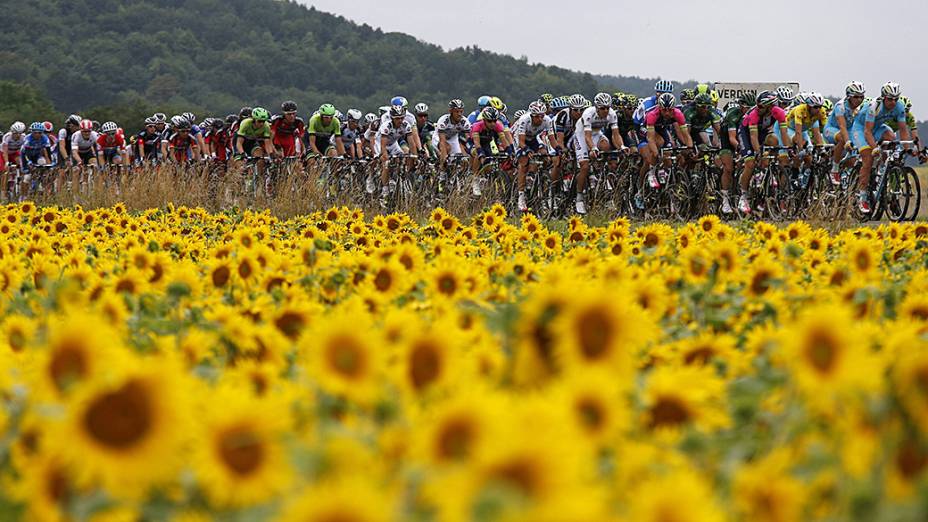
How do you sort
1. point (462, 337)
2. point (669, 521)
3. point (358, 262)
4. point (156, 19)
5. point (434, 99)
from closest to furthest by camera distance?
point (669, 521) < point (462, 337) < point (358, 262) < point (434, 99) < point (156, 19)

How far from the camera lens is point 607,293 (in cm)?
207

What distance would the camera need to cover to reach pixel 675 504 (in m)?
1.49

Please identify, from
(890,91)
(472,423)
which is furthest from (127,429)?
(890,91)

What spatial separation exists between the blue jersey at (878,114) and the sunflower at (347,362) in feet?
52.7

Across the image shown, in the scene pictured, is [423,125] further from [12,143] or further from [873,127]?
[12,143]

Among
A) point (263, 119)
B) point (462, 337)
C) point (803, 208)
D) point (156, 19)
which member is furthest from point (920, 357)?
point (156, 19)

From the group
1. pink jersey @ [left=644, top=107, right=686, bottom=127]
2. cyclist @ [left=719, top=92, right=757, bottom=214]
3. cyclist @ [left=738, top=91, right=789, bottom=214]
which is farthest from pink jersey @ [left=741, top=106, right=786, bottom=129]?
pink jersey @ [left=644, top=107, right=686, bottom=127]

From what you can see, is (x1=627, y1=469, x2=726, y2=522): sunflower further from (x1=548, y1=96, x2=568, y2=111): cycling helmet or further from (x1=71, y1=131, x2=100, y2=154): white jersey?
(x1=71, y1=131, x2=100, y2=154): white jersey

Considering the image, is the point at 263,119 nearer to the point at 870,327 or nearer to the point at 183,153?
the point at 183,153

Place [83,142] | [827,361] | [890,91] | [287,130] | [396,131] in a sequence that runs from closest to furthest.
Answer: [827,361] < [890,91] < [287,130] < [396,131] < [83,142]

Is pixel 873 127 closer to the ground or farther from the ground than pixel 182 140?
farther from the ground

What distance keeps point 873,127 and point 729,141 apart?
2.25 metres

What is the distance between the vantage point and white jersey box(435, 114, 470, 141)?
891 inches

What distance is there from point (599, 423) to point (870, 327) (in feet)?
4.78
